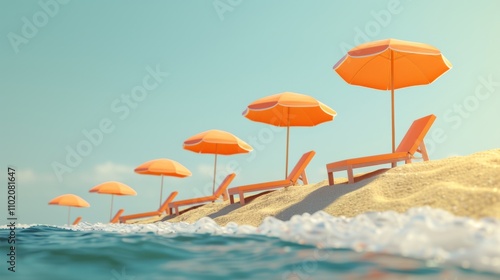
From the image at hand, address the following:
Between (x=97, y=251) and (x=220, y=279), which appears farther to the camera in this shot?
(x=97, y=251)

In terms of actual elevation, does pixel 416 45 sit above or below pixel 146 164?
above

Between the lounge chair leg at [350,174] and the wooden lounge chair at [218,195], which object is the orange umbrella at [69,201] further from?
the lounge chair leg at [350,174]

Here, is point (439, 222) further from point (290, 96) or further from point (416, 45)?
point (290, 96)

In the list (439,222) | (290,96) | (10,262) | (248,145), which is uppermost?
(290,96)

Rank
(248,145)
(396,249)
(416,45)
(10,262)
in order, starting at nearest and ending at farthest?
(396,249), (10,262), (416,45), (248,145)

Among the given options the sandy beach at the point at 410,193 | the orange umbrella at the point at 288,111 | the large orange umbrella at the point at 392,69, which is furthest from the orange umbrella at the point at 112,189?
the large orange umbrella at the point at 392,69

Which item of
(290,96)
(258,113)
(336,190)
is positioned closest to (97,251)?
(336,190)

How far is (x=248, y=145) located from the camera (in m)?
12.1

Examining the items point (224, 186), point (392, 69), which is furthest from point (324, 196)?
Result: point (224, 186)

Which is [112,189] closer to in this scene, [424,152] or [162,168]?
[162,168]

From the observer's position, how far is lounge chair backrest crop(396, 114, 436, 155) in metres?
6.88

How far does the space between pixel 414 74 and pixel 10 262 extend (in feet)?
27.2

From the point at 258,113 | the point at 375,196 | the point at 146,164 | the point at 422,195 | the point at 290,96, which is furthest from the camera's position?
the point at 146,164

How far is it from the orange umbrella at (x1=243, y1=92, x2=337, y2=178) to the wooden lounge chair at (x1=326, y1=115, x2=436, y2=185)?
7.52 ft
